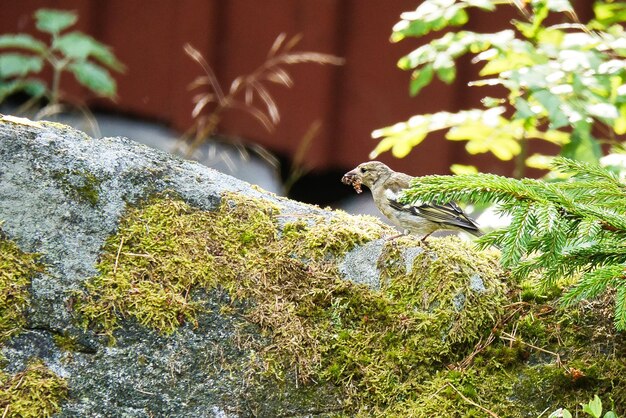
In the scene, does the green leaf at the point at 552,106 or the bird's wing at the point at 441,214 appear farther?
the green leaf at the point at 552,106

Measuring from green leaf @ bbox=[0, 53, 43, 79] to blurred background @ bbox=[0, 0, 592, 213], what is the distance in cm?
72

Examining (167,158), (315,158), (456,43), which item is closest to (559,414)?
(167,158)

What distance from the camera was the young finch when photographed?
12.6 feet

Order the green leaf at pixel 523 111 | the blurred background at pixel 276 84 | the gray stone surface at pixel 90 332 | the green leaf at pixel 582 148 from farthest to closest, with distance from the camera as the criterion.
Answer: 1. the blurred background at pixel 276 84
2. the green leaf at pixel 582 148
3. the green leaf at pixel 523 111
4. the gray stone surface at pixel 90 332

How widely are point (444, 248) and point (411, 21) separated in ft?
7.01

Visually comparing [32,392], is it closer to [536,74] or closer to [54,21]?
[536,74]

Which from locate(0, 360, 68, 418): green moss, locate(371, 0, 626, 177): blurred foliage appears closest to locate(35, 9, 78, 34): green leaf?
locate(371, 0, 626, 177): blurred foliage

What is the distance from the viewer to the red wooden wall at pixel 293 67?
21.9ft

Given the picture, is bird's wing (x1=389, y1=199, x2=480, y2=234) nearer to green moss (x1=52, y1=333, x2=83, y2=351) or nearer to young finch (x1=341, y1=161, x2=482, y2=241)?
young finch (x1=341, y1=161, x2=482, y2=241)

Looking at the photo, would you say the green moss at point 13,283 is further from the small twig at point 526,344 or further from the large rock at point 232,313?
the small twig at point 526,344

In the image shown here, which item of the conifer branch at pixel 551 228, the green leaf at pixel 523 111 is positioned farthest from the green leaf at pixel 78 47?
the conifer branch at pixel 551 228

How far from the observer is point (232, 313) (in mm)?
2846

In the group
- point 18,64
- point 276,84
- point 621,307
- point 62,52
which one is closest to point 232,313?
point 621,307

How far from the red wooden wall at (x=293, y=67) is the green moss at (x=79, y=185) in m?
3.89
